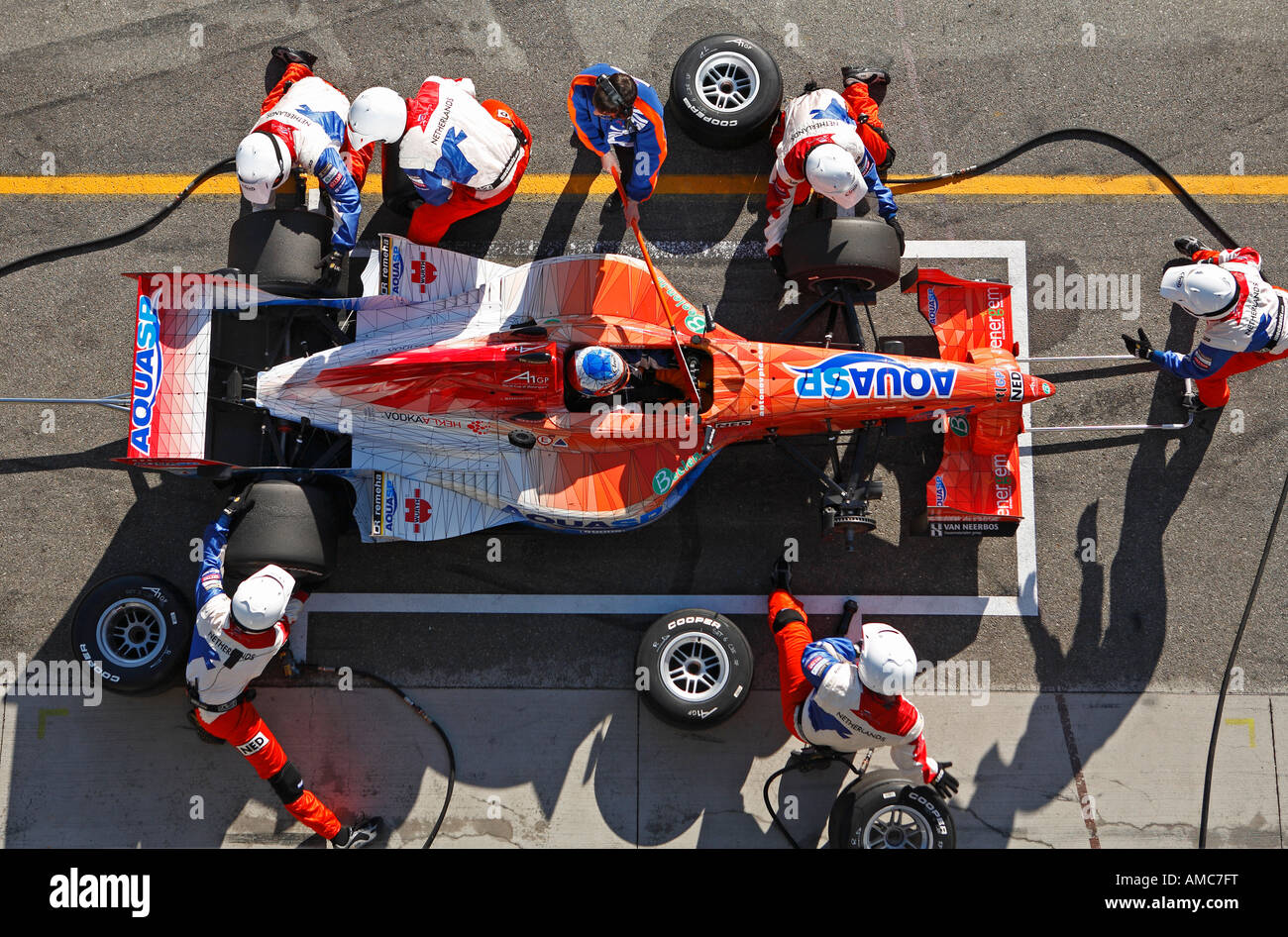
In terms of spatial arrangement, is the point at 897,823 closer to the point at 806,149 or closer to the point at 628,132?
the point at 806,149

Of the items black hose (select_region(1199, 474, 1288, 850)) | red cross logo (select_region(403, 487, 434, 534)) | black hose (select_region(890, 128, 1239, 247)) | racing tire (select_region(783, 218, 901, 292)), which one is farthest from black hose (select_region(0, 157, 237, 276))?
black hose (select_region(1199, 474, 1288, 850))

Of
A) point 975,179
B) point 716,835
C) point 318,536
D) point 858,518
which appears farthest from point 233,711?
point 975,179

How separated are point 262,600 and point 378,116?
3.43 m

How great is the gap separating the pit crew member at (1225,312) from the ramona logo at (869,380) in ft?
6.13

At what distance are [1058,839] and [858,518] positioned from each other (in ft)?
10.2

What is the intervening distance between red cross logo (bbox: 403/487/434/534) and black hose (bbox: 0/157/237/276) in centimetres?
339

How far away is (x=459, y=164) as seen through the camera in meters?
6.64

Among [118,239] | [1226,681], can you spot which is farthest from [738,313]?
[118,239]

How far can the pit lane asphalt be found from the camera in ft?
23.7

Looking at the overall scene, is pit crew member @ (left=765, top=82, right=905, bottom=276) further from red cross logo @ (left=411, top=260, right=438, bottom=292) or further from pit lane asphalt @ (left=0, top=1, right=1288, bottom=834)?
red cross logo @ (left=411, top=260, right=438, bottom=292)

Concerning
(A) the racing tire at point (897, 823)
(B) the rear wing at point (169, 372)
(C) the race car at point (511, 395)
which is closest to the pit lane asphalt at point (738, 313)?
(C) the race car at point (511, 395)

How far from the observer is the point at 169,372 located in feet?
20.8

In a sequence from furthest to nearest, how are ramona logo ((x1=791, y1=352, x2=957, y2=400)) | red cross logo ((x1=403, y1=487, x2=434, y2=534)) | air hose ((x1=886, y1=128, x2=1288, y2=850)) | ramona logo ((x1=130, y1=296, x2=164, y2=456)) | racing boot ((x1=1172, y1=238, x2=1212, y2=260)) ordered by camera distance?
air hose ((x1=886, y1=128, x2=1288, y2=850)) → racing boot ((x1=1172, y1=238, x2=1212, y2=260)) → red cross logo ((x1=403, y1=487, x2=434, y2=534)) → ramona logo ((x1=791, y1=352, x2=957, y2=400)) → ramona logo ((x1=130, y1=296, x2=164, y2=456))

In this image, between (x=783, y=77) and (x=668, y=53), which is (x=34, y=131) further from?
(x=783, y=77)
